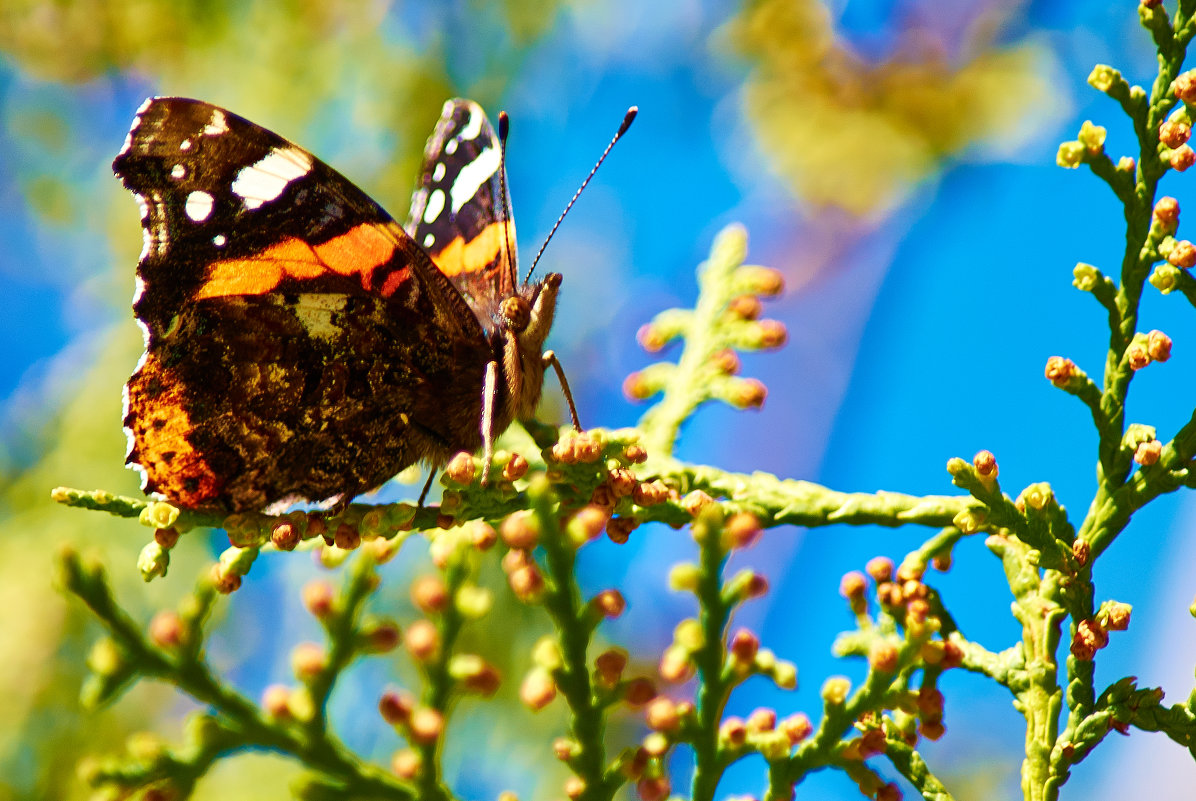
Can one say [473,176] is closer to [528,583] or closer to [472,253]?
[472,253]

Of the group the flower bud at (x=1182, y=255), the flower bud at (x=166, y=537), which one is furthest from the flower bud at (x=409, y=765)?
the flower bud at (x=1182, y=255)

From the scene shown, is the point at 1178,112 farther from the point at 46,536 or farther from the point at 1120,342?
the point at 46,536

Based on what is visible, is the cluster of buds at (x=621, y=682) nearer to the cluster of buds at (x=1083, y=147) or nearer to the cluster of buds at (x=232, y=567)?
the cluster of buds at (x=232, y=567)

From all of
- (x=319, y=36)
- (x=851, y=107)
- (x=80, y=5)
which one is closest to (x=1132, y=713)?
(x=851, y=107)

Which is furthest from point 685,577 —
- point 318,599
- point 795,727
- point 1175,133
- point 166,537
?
point 1175,133

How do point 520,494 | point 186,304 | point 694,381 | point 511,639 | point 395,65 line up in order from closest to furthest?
point 520,494
point 186,304
point 694,381
point 511,639
point 395,65

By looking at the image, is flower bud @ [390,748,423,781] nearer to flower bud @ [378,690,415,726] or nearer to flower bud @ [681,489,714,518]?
flower bud @ [378,690,415,726]
